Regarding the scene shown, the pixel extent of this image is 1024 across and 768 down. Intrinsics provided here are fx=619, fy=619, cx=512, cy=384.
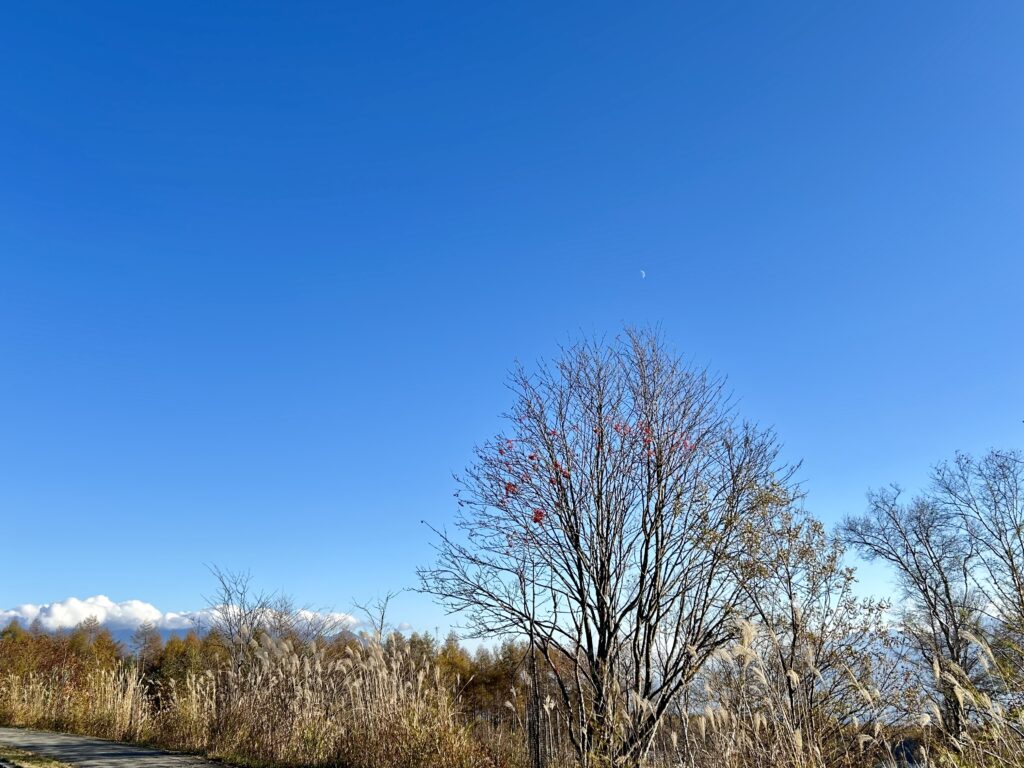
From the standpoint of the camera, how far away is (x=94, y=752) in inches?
370

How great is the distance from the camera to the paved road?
8.24 meters

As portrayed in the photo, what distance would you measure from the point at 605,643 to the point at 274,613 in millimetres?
13128

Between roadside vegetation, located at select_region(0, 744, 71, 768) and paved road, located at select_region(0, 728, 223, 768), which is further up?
roadside vegetation, located at select_region(0, 744, 71, 768)

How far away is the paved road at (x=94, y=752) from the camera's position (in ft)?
27.0

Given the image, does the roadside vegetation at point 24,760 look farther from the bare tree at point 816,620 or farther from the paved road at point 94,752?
the bare tree at point 816,620

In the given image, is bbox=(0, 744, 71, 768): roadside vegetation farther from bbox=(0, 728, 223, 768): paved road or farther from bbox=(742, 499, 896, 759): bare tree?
bbox=(742, 499, 896, 759): bare tree

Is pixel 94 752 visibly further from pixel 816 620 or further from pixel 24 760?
pixel 816 620

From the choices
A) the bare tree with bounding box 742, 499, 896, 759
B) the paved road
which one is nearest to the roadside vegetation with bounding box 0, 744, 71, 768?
the paved road

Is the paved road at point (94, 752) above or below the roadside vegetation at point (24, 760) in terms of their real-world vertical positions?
below

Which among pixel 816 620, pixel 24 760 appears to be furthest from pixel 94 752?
pixel 816 620

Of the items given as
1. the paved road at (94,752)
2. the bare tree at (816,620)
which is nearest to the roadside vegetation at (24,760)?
the paved road at (94,752)

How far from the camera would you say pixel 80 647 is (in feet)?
170

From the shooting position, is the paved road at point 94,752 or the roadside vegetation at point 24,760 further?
the paved road at point 94,752

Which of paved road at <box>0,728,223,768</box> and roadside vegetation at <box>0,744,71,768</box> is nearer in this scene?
roadside vegetation at <box>0,744,71,768</box>
